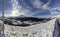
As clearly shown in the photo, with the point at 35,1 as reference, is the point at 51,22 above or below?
below

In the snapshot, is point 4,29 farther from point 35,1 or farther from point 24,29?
point 35,1

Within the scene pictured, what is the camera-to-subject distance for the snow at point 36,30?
3.34 meters

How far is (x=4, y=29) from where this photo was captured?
3.37m

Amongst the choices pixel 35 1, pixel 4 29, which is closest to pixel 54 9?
pixel 35 1

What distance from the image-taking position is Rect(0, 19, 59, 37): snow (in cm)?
334

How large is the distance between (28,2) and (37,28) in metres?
0.74

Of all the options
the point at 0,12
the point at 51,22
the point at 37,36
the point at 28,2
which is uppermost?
the point at 28,2

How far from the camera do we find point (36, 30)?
11.2 ft

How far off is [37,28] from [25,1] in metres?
0.80

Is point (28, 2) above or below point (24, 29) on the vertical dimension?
above

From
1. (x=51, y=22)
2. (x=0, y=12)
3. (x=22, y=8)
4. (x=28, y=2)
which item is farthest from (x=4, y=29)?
(x=51, y=22)

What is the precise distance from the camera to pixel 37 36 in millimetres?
3402

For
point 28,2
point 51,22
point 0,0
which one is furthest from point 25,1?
point 51,22

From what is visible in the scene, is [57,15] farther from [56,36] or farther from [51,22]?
[56,36]
